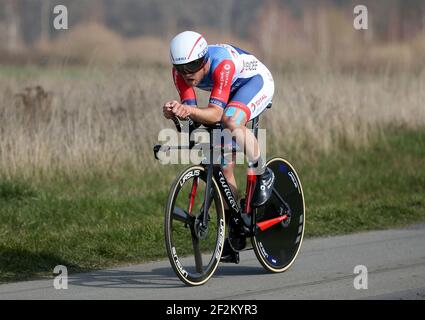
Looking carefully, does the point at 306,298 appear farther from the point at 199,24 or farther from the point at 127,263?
the point at 199,24

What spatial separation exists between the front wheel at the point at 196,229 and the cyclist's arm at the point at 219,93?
0.42 m

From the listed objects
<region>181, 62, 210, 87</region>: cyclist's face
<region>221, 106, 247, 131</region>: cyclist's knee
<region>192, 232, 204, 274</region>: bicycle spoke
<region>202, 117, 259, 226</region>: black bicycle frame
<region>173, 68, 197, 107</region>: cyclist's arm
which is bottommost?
<region>192, 232, 204, 274</region>: bicycle spoke

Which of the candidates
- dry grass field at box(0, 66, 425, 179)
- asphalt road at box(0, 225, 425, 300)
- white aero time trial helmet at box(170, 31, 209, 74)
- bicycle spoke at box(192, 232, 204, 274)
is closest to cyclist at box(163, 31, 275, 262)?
white aero time trial helmet at box(170, 31, 209, 74)

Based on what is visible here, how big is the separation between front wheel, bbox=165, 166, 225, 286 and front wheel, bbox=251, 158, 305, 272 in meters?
0.40

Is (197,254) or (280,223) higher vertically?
(280,223)

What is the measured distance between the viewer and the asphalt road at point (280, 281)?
713 centimetres

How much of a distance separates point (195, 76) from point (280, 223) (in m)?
1.60

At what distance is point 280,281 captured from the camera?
7.75 metres

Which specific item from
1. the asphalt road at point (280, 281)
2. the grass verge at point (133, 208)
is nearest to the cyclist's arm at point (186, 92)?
the asphalt road at point (280, 281)

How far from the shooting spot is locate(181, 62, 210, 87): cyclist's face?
742 cm

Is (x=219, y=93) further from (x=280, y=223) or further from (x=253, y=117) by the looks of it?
(x=280, y=223)

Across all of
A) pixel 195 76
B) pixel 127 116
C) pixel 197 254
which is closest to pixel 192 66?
pixel 195 76

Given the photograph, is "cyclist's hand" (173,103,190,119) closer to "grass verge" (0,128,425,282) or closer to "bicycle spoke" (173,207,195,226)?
"bicycle spoke" (173,207,195,226)

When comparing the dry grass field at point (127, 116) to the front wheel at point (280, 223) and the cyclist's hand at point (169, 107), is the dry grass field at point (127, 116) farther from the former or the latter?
the cyclist's hand at point (169, 107)
